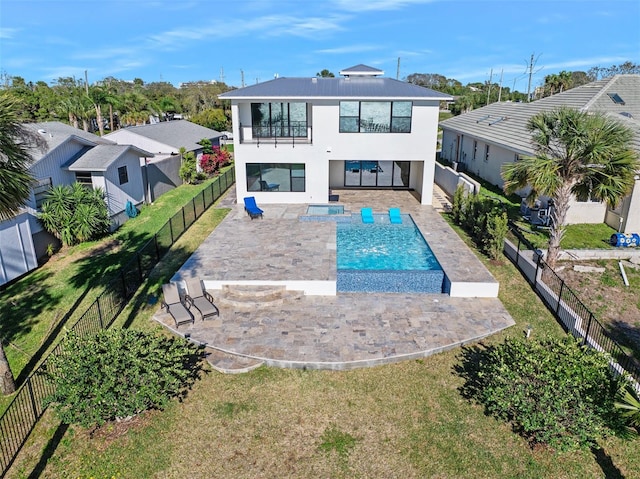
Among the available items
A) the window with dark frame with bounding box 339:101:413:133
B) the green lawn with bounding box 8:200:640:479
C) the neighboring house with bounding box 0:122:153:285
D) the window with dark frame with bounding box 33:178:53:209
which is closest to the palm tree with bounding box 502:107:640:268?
the green lawn with bounding box 8:200:640:479

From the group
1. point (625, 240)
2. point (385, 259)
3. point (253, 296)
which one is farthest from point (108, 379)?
point (625, 240)

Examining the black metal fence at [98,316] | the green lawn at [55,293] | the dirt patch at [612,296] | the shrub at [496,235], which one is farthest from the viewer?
the shrub at [496,235]

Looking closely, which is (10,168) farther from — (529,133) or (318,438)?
(529,133)

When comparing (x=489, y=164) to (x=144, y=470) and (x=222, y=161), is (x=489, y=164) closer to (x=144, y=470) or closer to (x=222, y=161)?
(x=222, y=161)

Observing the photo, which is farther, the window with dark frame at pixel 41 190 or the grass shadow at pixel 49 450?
the window with dark frame at pixel 41 190

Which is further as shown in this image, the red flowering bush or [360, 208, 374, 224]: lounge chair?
the red flowering bush

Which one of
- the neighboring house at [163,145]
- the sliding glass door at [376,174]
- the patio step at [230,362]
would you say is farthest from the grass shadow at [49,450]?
the sliding glass door at [376,174]

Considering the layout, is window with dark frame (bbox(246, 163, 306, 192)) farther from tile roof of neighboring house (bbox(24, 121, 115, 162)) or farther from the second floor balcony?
tile roof of neighboring house (bbox(24, 121, 115, 162))

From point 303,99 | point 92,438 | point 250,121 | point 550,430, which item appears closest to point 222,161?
point 250,121

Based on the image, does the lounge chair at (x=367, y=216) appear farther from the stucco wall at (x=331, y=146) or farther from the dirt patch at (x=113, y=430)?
the dirt patch at (x=113, y=430)
